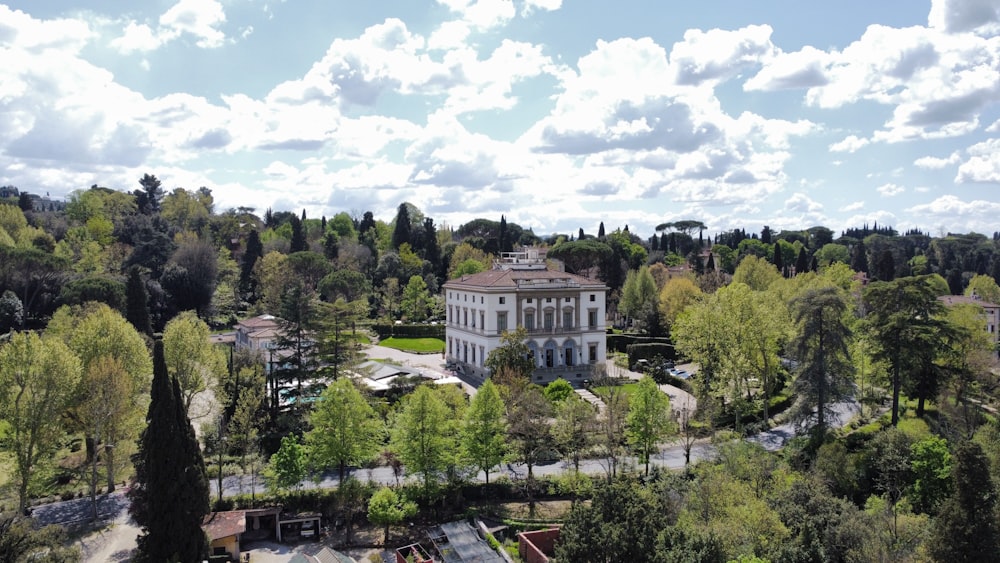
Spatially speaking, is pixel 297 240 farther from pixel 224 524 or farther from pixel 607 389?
pixel 224 524

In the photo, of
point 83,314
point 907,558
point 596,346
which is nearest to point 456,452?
point 907,558

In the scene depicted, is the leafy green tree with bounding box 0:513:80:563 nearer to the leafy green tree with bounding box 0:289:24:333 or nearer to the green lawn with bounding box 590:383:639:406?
the green lawn with bounding box 590:383:639:406

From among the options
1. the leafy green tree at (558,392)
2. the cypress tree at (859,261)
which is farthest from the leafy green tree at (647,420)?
the cypress tree at (859,261)

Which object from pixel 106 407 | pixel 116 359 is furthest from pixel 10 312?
pixel 106 407

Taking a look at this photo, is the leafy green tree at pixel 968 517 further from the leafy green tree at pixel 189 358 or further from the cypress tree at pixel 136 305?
the cypress tree at pixel 136 305

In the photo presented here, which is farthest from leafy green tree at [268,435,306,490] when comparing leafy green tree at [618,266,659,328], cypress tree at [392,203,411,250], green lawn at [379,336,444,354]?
cypress tree at [392,203,411,250]

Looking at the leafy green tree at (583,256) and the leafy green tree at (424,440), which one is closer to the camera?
the leafy green tree at (424,440)

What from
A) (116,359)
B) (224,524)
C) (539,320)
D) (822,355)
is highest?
(539,320)
